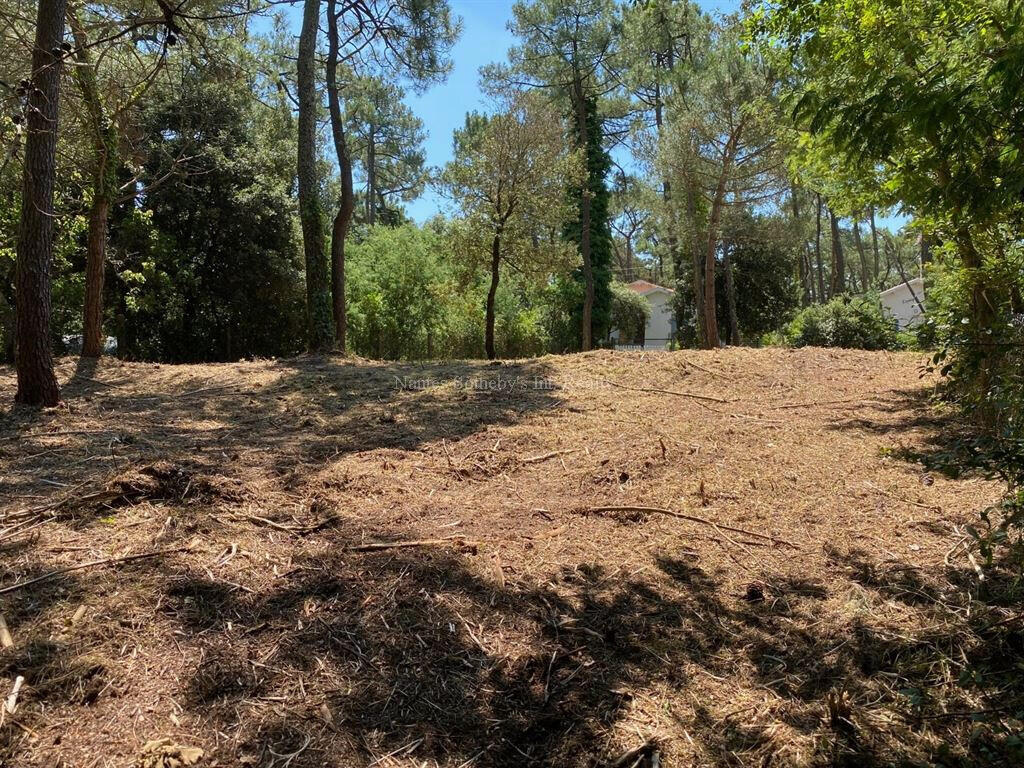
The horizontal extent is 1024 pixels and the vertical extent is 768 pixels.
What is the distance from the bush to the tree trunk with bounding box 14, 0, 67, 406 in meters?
12.4

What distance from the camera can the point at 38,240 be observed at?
5.22 metres

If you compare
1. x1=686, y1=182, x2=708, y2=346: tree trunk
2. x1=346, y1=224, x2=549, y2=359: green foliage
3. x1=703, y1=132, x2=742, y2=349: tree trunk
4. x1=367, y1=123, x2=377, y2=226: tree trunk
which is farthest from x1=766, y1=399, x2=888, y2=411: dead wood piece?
x1=367, y1=123, x2=377, y2=226: tree trunk

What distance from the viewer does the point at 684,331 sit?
21.6 meters

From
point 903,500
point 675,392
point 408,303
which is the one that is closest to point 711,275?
point 408,303

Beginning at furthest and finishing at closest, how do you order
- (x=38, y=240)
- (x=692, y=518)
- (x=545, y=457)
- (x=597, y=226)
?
(x=597, y=226), (x=38, y=240), (x=545, y=457), (x=692, y=518)

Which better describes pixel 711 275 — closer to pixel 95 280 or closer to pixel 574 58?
pixel 574 58

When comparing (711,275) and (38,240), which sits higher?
(711,275)

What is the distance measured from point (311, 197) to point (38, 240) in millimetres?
4691

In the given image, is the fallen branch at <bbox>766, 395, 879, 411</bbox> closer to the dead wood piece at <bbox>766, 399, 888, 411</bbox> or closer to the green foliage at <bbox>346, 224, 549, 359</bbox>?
the dead wood piece at <bbox>766, 399, 888, 411</bbox>

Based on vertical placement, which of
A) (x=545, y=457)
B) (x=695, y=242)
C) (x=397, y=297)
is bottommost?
(x=545, y=457)

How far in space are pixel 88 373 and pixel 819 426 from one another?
25.2ft

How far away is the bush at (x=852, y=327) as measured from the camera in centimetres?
1345

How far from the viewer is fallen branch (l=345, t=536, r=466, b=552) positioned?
9.41 ft

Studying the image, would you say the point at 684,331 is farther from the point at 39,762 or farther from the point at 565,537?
the point at 39,762
